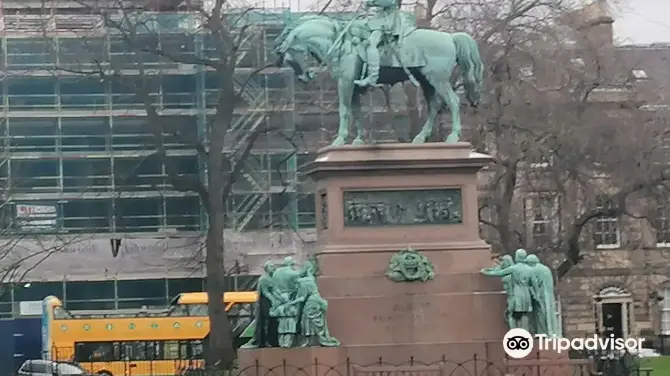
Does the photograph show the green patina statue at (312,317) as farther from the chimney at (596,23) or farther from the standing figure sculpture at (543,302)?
the chimney at (596,23)

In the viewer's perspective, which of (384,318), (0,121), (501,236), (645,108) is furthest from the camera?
(0,121)

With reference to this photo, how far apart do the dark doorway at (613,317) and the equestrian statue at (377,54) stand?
3823 cm

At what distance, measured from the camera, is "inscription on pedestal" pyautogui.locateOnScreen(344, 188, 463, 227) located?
19.8m

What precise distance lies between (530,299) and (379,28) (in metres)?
4.59

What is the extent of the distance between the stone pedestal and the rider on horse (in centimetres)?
110

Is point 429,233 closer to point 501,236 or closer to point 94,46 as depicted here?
point 501,236

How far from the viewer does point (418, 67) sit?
67.9 feet

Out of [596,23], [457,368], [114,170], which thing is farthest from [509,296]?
[114,170]

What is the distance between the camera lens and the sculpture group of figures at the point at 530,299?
61.9 ft

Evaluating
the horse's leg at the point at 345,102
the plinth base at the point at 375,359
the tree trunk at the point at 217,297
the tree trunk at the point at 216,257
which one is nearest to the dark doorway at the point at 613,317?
the tree trunk at the point at 216,257

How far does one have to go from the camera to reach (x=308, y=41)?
20547 millimetres

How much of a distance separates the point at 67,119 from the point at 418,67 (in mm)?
28802

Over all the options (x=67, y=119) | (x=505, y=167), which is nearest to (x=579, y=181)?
(x=505, y=167)

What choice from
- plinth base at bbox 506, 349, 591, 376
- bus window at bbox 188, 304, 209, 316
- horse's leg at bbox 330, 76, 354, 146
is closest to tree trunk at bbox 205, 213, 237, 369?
bus window at bbox 188, 304, 209, 316
